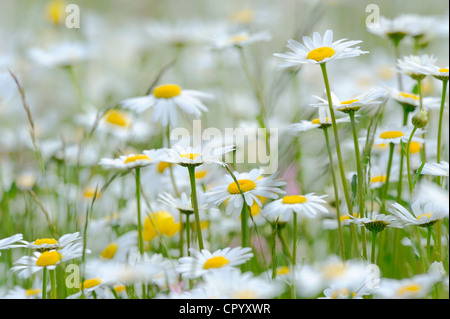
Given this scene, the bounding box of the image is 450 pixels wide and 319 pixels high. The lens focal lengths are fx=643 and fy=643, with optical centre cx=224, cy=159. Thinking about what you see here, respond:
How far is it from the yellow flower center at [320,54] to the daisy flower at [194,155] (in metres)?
0.14

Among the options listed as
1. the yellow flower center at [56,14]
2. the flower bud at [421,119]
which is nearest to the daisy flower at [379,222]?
the flower bud at [421,119]

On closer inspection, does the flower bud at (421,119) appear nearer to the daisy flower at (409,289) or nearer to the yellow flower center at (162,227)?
the daisy flower at (409,289)

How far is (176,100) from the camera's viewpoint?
1.01 meters

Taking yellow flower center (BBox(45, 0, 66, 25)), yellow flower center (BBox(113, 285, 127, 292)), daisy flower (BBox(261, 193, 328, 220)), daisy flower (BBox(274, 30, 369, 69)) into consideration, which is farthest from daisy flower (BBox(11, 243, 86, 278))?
yellow flower center (BBox(45, 0, 66, 25))

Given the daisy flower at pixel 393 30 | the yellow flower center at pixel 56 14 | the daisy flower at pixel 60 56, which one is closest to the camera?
the daisy flower at pixel 393 30

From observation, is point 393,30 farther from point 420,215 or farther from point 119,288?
point 119,288

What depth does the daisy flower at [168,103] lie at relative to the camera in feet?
3.17

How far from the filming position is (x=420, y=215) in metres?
0.74

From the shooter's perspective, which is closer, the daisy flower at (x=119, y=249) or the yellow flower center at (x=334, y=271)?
the yellow flower center at (x=334, y=271)

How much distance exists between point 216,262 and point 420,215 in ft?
0.79

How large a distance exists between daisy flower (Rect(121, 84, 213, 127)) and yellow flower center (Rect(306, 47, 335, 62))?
0.23 metres

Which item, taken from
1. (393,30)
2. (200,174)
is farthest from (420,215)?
(393,30)
